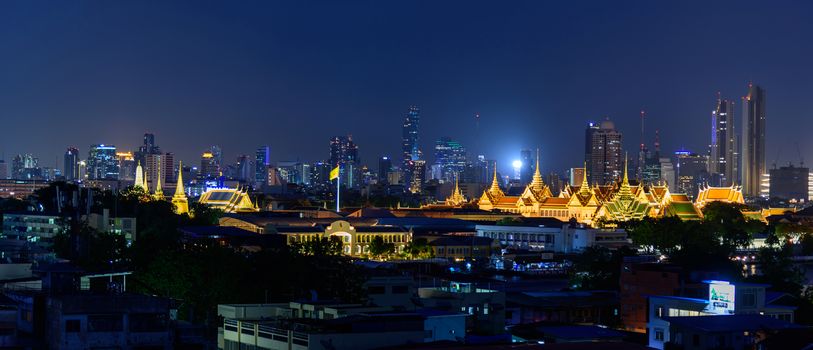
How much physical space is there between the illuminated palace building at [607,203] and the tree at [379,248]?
32.7 metres

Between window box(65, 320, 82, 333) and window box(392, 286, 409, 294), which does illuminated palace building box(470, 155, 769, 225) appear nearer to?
window box(392, 286, 409, 294)

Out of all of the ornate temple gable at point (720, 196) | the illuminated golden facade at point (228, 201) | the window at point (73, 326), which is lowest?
the window at point (73, 326)

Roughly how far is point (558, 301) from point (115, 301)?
25277mm

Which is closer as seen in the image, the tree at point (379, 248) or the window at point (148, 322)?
the window at point (148, 322)

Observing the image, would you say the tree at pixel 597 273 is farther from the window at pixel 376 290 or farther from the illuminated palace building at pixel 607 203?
the illuminated palace building at pixel 607 203

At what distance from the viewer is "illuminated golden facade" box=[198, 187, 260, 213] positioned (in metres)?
120

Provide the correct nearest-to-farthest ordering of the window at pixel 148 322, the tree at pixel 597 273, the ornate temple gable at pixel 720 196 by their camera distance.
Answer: the window at pixel 148 322
the tree at pixel 597 273
the ornate temple gable at pixel 720 196

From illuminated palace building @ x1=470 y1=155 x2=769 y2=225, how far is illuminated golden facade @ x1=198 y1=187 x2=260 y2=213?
2638 cm

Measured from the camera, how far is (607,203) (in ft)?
398

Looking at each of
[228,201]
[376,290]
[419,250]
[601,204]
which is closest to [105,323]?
[376,290]

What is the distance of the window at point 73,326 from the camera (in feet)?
86.8

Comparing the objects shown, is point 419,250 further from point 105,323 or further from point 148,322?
point 105,323

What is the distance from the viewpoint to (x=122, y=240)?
63.8 meters

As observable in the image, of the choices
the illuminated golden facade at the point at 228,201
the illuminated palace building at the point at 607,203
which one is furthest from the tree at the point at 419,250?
the illuminated golden facade at the point at 228,201
